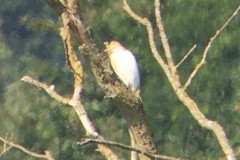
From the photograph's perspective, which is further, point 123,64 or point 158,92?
point 158,92

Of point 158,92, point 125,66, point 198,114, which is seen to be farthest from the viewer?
point 158,92

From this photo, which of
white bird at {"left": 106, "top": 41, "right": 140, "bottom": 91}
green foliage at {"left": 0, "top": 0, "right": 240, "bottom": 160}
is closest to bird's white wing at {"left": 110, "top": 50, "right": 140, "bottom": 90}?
white bird at {"left": 106, "top": 41, "right": 140, "bottom": 91}

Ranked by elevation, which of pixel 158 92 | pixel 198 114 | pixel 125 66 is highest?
pixel 158 92

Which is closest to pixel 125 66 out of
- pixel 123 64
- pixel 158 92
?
pixel 123 64

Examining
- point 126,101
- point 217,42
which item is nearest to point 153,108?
point 217,42

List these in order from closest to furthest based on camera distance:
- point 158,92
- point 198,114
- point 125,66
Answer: point 198,114 < point 125,66 < point 158,92

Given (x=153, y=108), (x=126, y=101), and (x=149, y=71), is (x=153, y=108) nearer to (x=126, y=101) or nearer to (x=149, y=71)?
(x=149, y=71)

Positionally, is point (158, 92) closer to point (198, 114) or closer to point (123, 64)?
point (123, 64)

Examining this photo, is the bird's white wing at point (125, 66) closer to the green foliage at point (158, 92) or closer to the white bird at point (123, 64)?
the white bird at point (123, 64)

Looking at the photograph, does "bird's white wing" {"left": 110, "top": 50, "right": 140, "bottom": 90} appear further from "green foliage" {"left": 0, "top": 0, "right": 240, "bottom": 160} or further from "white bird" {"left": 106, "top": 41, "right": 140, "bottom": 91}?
"green foliage" {"left": 0, "top": 0, "right": 240, "bottom": 160}
